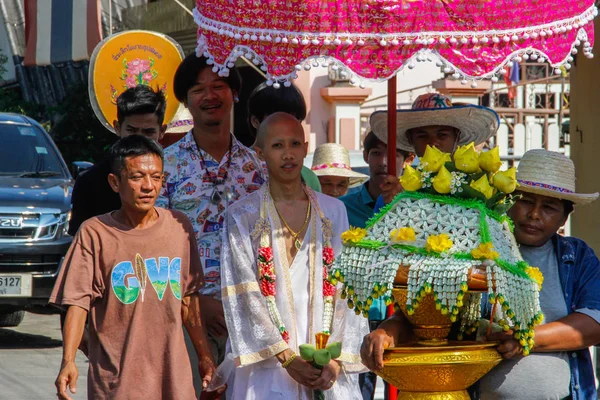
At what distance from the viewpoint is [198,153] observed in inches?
187

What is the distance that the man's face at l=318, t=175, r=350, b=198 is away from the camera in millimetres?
6652

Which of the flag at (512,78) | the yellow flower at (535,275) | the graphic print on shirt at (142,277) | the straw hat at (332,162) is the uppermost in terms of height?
the flag at (512,78)

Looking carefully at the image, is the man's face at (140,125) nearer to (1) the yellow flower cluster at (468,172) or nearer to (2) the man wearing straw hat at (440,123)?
(2) the man wearing straw hat at (440,123)

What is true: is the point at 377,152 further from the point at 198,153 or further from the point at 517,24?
the point at 517,24

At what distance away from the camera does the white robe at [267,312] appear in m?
4.20

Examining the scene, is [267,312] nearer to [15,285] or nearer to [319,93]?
[15,285]

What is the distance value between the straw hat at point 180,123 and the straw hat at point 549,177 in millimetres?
4062

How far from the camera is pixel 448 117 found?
483 cm

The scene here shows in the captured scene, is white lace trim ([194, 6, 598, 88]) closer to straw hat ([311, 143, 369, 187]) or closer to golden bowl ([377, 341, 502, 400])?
golden bowl ([377, 341, 502, 400])

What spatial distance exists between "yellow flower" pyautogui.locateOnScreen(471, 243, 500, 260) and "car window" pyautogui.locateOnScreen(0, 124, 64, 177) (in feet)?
23.1

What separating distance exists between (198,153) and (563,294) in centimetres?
183

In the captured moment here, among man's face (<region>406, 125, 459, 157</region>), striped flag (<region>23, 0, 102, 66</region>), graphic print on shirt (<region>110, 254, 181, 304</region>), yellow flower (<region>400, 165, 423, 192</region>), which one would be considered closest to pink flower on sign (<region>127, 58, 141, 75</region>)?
striped flag (<region>23, 0, 102, 66</region>)

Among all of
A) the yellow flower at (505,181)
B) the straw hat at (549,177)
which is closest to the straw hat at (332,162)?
the straw hat at (549,177)

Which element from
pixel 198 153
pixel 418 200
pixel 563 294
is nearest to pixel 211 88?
pixel 198 153
